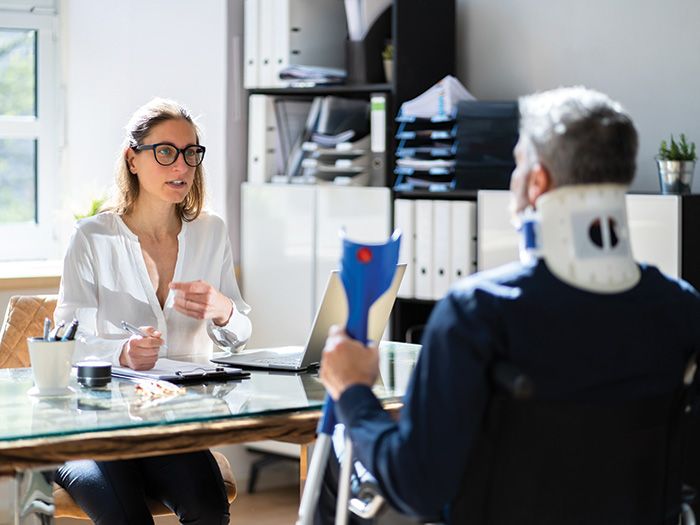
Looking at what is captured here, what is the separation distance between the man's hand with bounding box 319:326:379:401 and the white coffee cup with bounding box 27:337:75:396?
633 millimetres

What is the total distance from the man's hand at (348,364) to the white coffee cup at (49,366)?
633 mm

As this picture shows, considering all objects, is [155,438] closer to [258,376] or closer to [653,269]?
[258,376]

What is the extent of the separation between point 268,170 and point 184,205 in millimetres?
1169

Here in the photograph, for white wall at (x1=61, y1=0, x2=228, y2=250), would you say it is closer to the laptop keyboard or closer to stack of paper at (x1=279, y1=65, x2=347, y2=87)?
stack of paper at (x1=279, y1=65, x2=347, y2=87)

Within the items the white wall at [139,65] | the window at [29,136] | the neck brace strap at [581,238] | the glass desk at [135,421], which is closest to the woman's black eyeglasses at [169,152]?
the glass desk at [135,421]

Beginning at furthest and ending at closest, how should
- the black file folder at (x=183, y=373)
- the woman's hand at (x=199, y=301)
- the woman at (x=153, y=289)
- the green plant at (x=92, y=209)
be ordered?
the green plant at (x=92, y=209) → the woman's hand at (x=199, y=301) → the woman at (x=153, y=289) → the black file folder at (x=183, y=373)

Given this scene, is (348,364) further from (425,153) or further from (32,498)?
(425,153)

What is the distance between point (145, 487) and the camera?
7.30 feet

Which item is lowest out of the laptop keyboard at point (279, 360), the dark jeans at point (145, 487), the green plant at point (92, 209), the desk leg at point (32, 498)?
the dark jeans at point (145, 487)

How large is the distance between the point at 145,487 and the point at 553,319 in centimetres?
125

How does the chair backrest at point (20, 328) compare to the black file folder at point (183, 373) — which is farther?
the chair backrest at point (20, 328)

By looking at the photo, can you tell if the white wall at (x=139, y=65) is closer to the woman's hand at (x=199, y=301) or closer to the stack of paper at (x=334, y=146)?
the stack of paper at (x=334, y=146)

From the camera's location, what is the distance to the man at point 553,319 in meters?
1.30

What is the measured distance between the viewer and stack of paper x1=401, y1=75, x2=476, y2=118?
10.9 ft
